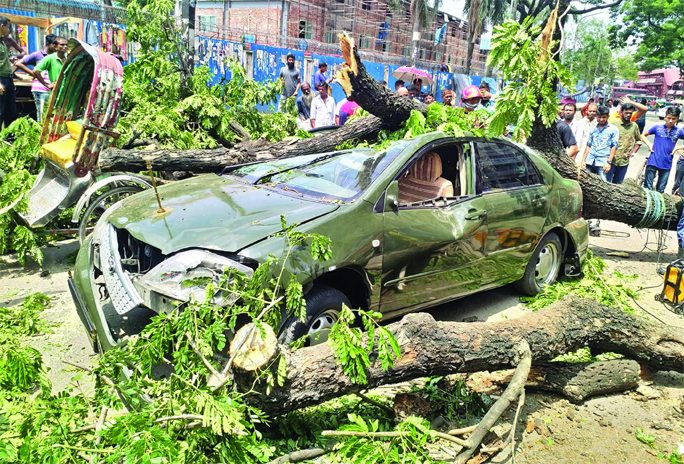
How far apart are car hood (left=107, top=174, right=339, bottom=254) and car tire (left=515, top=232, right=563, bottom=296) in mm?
2649

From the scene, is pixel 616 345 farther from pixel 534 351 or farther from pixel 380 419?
pixel 380 419

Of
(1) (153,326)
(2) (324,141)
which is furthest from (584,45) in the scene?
(1) (153,326)

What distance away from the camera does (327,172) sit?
15.5 feet

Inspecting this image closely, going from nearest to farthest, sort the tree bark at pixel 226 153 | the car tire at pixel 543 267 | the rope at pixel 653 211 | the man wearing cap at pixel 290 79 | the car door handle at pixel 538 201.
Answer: the car door handle at pixel 538 201
the car tire at pixel 543 267
the tree bark at pixel 226 153
the rope at pixel 653 211
the man wearing cap at pixel 290 79

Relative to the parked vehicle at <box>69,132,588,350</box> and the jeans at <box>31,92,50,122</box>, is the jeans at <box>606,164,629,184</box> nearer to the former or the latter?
the parked vehicle at <box>69,132,588,350</box>

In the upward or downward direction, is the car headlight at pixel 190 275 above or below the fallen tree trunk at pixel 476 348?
above

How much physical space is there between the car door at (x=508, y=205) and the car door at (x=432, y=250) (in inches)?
5.2

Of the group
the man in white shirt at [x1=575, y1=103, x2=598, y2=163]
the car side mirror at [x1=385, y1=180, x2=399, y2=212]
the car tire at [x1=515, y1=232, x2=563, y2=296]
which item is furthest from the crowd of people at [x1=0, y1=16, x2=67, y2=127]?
the man in white shirt at [x1=575, y1=103, x2=598, y2=163]

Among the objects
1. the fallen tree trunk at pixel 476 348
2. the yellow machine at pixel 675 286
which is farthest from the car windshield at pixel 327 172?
the yellow machine at pixel 675 286

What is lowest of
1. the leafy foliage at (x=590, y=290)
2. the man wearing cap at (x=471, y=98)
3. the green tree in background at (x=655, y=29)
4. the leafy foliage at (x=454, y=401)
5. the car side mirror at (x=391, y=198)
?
the leafy foliage at (x=454, y=401)

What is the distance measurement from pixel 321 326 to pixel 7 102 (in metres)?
8.07

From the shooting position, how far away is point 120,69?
6160 mm

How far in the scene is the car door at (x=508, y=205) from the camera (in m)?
5.04

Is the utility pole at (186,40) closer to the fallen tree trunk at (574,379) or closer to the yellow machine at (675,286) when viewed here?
the fallen tree trunk at (574,379)
